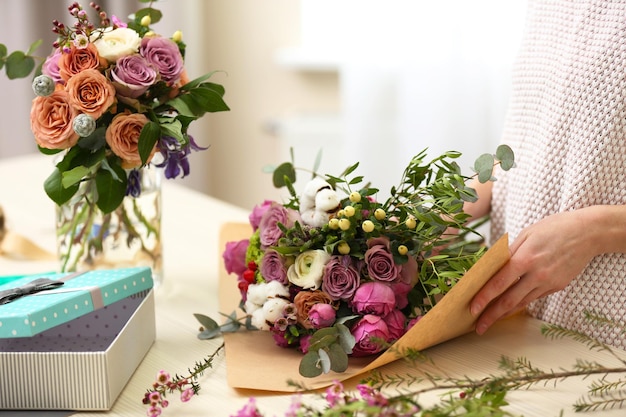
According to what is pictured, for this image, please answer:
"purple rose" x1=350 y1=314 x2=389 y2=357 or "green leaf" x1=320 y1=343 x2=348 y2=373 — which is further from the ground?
"purple rose" x1=350 y1=314 x2=389 y2=357

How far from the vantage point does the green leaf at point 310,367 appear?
89 centimetres

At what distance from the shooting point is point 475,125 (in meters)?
2.19

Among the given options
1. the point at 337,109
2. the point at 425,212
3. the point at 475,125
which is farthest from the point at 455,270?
the point at 337,109

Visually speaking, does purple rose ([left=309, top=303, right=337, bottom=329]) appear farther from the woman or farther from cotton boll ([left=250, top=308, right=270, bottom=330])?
the woman

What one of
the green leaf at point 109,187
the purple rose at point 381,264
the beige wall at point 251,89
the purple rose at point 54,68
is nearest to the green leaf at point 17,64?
the purple rose at point 54,68

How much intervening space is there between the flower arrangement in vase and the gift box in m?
0.13

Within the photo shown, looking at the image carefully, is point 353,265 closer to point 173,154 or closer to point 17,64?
point 173,154

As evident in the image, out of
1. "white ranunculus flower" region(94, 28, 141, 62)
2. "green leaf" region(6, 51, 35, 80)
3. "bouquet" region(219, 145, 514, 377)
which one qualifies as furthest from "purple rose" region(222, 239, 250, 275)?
"green leaf" region(6, 51, 35, 80)

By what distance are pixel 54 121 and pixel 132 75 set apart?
0.11m

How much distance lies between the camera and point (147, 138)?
1.02 m

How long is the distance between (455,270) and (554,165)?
222 mm

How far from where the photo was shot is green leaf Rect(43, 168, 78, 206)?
3.41ft

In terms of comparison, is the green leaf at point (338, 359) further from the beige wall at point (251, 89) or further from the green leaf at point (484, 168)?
the beige wall at point (251, 89)

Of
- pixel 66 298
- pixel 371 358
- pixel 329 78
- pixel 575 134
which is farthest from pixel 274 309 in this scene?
pixel 329 78
